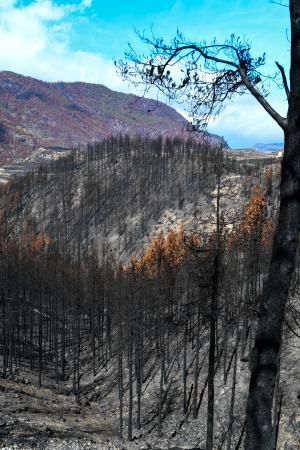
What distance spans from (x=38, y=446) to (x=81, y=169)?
557 ft

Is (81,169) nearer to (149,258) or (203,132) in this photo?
(149,258)

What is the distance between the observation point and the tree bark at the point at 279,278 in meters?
4.20

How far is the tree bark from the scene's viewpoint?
4199 mm

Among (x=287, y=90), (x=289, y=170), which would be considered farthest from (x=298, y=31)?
(x=289, y=170)

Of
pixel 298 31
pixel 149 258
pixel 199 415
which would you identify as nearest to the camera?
pixel 298 31

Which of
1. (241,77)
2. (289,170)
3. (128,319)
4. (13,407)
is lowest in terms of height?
(13,407)

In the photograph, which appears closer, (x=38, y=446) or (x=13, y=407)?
(x=38, y=446)

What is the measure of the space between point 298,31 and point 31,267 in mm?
80130

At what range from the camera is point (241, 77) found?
5180mm

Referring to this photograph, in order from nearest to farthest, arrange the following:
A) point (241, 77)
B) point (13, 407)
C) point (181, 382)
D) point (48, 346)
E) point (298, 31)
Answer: point (298, 31)
point (241, 77)
point (13, 407)
point (181, 382)
point (48, 346)

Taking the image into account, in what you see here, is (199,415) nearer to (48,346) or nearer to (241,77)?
(241,77)

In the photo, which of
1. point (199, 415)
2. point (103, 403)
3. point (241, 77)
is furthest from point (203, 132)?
point (103, 403)

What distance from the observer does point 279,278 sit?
4.27m

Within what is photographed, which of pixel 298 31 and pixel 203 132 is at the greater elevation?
pixel 298 31
